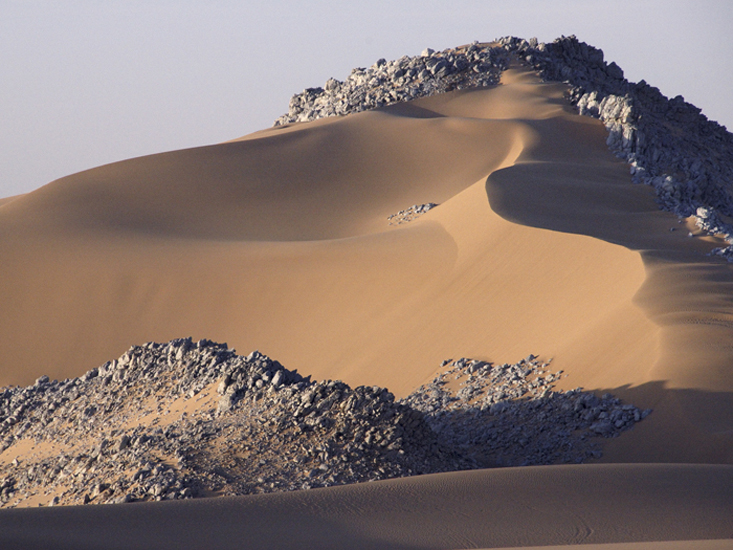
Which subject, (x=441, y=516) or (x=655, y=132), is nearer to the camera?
(x=441, y=516)

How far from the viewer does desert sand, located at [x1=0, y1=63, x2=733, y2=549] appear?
203 inches

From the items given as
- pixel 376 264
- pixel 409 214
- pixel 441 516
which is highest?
pixel 409 214

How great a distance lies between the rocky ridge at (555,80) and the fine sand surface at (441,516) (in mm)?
22606

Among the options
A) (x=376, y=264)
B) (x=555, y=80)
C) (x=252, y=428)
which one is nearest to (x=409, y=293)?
(x=376, y=264)

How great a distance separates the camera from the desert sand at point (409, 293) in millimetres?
5145

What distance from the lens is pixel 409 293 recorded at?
15.1 metres

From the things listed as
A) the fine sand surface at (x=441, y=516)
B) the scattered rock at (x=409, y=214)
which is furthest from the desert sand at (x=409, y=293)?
the scattered rock at (x=409, y=214)

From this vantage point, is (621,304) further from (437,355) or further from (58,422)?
(58,422)

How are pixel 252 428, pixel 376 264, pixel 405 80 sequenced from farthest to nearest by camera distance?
1. pixel 405 80
2. pixel 376 264
3. pixel 252 428

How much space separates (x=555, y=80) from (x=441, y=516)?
33959 millimetres

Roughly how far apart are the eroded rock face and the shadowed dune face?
764 mm

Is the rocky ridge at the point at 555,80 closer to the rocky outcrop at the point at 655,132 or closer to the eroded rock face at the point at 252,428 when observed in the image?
the rocky outcrop at the point at 655,132

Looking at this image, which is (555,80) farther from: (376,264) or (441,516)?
(441,516)

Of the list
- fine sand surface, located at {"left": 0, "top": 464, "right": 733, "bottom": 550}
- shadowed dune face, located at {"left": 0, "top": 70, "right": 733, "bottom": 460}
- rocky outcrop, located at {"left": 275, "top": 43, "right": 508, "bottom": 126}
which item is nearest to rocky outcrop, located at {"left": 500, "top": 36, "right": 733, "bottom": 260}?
shadowed dune face, located at {"left": 0, "top": 70, "right": 733, "bottom": 460}
